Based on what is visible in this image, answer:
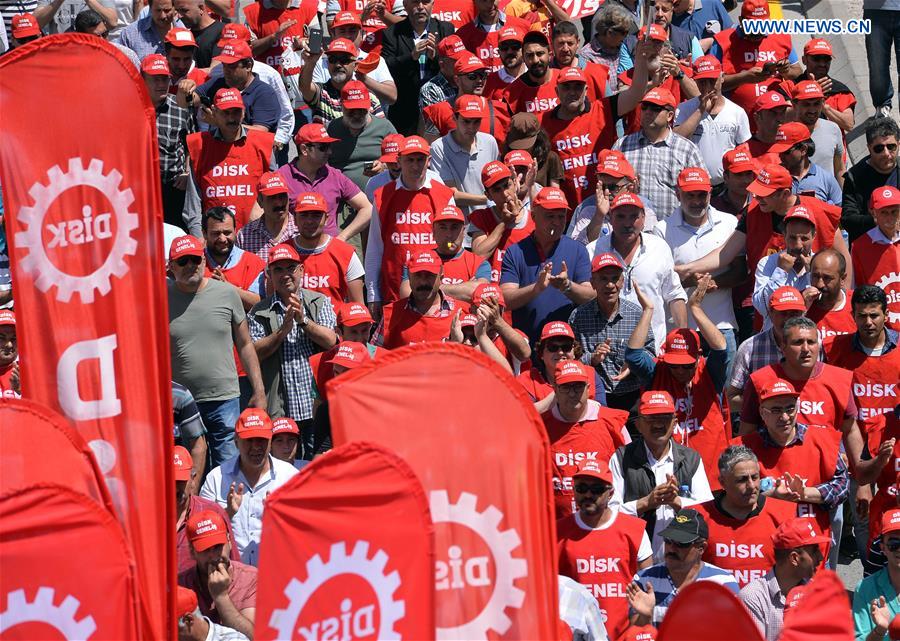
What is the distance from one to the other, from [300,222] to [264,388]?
1.23 m

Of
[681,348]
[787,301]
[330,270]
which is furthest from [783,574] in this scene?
[330,270]

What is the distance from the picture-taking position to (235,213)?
1238 cm

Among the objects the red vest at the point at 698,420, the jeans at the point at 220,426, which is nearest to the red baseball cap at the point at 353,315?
the jeans at the point at 220,426

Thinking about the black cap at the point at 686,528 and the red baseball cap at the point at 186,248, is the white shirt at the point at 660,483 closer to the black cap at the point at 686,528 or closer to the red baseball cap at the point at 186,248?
the black cap at the point at 686,528

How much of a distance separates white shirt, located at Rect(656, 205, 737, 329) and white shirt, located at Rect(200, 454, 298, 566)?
3143 millimetres

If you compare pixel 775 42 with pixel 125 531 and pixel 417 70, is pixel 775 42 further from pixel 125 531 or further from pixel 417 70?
pixel 125 531

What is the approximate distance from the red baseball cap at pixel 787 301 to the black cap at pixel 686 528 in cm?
173

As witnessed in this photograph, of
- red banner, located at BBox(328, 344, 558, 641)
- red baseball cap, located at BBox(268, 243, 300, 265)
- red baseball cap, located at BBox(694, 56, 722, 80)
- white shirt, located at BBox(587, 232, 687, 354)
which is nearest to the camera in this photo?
red banner, located at BBox(328, 344, 558, 641)

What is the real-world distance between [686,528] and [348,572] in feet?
14.0

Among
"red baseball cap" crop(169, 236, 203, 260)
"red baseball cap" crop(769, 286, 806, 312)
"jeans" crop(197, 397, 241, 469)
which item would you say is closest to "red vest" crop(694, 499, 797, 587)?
"red baseball cap" crop(769, 286, 806, 312)

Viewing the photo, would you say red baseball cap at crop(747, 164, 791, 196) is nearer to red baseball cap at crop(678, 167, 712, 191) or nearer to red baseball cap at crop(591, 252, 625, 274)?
red baseball cap at crop(678, 167, 712, 191)

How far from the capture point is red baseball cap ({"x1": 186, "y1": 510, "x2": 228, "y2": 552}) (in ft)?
29.5

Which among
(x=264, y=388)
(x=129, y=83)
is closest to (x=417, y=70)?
(x=264, y=388)

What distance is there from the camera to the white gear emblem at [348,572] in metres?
5.16
